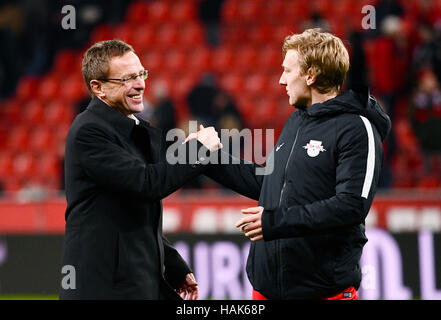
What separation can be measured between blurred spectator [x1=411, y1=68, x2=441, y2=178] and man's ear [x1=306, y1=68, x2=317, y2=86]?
6013mm

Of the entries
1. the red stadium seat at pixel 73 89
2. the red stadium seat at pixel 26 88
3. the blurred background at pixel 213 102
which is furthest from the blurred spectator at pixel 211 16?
the red stadium seat at pixel 26 88

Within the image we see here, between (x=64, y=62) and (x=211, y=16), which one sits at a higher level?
(x=211, y=16)

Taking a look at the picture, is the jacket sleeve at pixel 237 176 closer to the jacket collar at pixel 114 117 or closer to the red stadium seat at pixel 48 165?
the jacket collar at pixel 114 117

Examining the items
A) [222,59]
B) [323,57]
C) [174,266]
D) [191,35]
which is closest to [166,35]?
[191,35]

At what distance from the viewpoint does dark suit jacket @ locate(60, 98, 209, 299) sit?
11.3 feet

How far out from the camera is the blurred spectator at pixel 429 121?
365 inches

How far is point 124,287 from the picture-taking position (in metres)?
3.48

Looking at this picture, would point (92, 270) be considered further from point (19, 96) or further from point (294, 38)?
point (19, 96)

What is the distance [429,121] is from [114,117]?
6.58 m

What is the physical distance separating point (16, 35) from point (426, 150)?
7599 mm

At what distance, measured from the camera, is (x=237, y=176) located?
4.13 metres

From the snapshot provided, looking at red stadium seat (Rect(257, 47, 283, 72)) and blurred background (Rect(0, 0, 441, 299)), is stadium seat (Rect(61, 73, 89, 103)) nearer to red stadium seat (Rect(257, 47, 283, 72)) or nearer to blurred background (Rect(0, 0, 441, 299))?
blurred background (Rect(0, 0, 441, 299))

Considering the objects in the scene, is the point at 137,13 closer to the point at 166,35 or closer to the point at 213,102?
the point at 166,35

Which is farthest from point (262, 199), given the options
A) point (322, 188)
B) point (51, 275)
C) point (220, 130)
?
point (220, 130)
